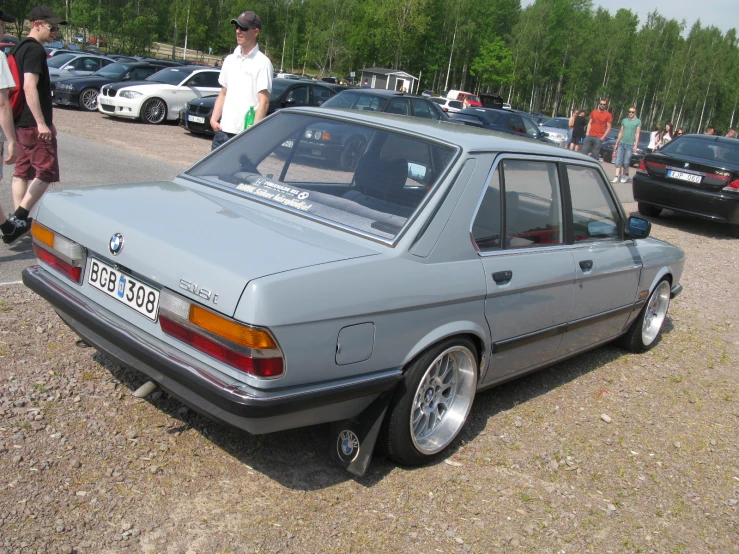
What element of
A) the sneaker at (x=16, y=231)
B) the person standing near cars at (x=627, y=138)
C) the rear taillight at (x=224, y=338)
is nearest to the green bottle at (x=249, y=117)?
the sneaker at (x=16, y=231)

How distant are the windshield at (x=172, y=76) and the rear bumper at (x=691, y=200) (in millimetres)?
11879

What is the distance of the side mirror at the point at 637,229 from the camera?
462cm

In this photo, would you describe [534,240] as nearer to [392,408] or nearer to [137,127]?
[392,408]

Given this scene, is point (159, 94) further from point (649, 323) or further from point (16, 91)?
point (649, 323)

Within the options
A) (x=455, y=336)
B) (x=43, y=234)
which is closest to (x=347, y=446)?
(x=455, y=336)

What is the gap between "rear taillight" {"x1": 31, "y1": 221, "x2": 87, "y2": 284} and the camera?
3.13 meters

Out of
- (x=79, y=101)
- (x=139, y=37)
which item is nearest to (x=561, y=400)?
(x=79, y=101)

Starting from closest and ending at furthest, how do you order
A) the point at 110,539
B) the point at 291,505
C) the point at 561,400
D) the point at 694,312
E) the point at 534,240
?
the point at 110,539, the point at 291,505, the point at 534,240, the point at 561,400, the point at 694,312

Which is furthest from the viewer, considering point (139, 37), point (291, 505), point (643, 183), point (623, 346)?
point (139, 37)

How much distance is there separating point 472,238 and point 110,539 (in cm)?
195

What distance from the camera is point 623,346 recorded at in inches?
216

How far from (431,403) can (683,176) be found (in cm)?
954

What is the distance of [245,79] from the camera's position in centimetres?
632

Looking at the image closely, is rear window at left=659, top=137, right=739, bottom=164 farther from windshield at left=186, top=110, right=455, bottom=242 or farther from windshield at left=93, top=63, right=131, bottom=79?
windshield at left=93, top=63, right=131, bottom=79
